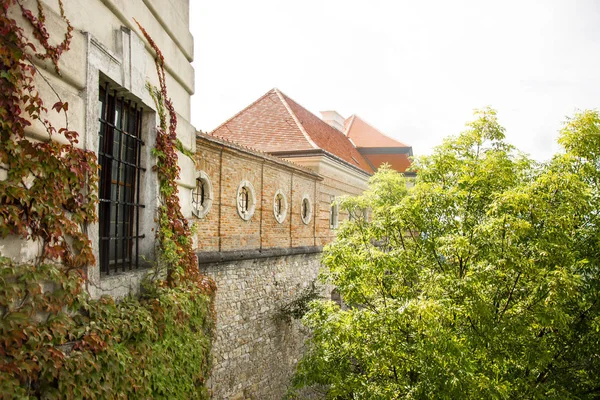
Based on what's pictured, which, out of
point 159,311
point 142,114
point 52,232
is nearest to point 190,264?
point 159,311

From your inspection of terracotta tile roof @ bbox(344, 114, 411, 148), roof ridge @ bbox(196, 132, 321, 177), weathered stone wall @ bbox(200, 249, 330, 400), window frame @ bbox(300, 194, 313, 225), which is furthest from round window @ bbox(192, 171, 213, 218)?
terracotta tile roof @ bbox(344, 114, 411, 148)

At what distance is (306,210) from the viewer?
569 inches

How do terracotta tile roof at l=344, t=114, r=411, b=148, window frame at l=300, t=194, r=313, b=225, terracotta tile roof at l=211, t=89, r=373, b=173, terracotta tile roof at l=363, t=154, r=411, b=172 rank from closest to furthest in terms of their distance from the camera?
window frame at l=300, t=194, r=313, b=225 < terracotta tile roof at l=211, t=89, r=373, b=173 < terracotta tile roof at l=363, t=154, r=411, b=172 < terracotta tile roof at l=344, t=114, r=411, b=148

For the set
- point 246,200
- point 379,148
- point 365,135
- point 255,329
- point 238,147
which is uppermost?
point 365,135

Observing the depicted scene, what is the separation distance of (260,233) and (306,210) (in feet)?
11.2

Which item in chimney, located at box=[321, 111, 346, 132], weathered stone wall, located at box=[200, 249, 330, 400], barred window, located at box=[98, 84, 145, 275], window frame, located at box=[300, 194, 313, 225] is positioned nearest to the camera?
barred window, located at box=[98, 84, 145, 275]

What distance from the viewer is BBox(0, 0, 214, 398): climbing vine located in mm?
2375

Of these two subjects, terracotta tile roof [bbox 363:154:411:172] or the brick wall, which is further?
terracotta tile roof [bbox 363:154:411:172]

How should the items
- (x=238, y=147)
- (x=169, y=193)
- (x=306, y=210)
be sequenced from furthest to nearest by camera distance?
(x=306, y=210) → (x=238, y=147) → (x=169, y=193)

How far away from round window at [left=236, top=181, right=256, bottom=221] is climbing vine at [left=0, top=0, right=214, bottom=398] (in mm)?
6644

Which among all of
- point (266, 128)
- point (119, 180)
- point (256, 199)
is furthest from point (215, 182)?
point (266, 128)

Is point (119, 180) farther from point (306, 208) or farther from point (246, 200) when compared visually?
point (306, 208)

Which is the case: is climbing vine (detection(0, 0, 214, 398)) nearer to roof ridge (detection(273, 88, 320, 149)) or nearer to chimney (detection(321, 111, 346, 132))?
roof ridge (detection(273, 88, 320, 149))

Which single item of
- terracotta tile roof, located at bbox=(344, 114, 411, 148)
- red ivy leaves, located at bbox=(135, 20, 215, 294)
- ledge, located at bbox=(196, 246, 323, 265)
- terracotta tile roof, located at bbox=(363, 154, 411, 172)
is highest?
Answer: terracotta tile roof, located at bbox=(344, 114, 411, 148)
